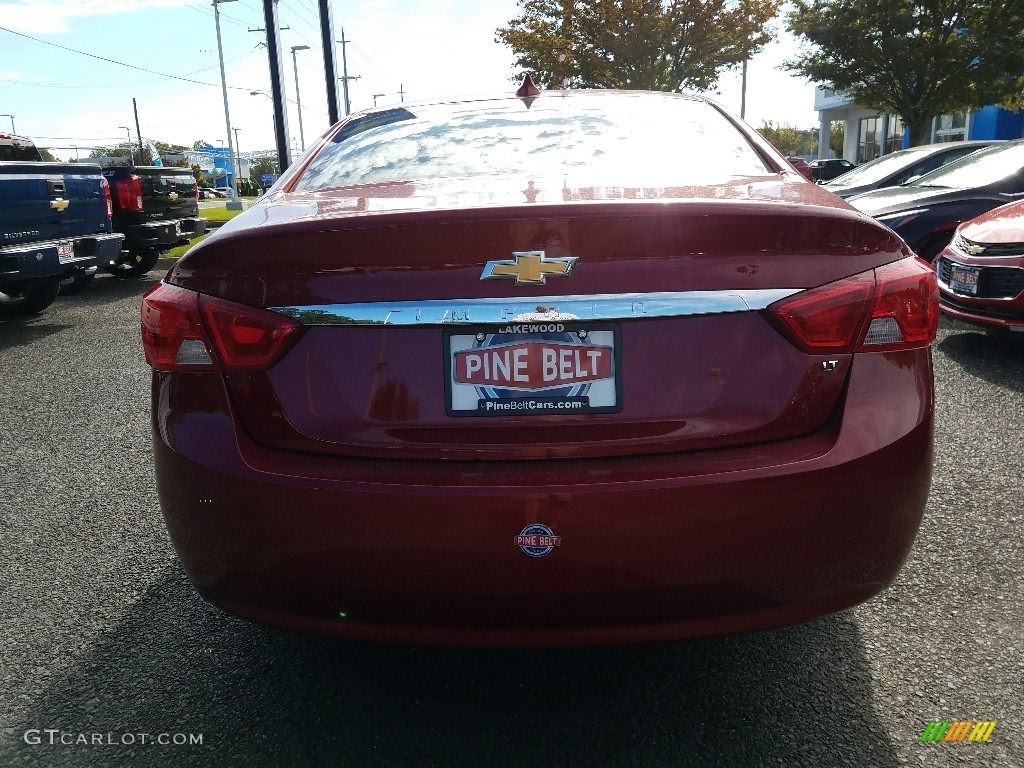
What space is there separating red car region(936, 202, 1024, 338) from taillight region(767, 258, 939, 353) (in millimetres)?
4278

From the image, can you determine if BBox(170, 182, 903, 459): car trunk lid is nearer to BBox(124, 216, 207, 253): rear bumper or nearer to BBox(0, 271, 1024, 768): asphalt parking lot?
BBox(0, 271, 1024, 768): asphalt parking lot

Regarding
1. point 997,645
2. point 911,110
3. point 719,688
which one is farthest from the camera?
point 911,110

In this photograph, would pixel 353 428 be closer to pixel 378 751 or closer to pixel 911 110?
pixel 378 751

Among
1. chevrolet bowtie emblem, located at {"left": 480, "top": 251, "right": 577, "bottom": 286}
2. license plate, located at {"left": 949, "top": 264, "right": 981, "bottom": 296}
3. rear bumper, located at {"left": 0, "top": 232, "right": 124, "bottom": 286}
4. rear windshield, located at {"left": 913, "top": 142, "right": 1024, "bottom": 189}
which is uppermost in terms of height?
rear windshield, located at {"left": 913, "top": 142, "right": 1024, "bottom": 189}

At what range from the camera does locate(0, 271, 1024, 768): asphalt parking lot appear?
1.96 m

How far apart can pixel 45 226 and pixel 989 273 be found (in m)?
7.65

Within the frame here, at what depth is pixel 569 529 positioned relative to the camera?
165cm

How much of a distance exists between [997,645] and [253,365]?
2073 mm

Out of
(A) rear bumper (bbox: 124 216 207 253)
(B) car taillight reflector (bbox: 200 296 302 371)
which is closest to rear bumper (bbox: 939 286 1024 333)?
(B) car taillight reflector (bbox: 200 296 302 371)

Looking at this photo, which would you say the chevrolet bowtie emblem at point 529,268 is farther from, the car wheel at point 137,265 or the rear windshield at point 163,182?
the car wheel at point 137,265

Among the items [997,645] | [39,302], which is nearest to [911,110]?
[39,302]

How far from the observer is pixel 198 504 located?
5.98ft

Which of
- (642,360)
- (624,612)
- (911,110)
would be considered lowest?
(624,612)

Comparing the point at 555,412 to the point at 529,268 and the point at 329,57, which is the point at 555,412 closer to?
the point at 529,268
